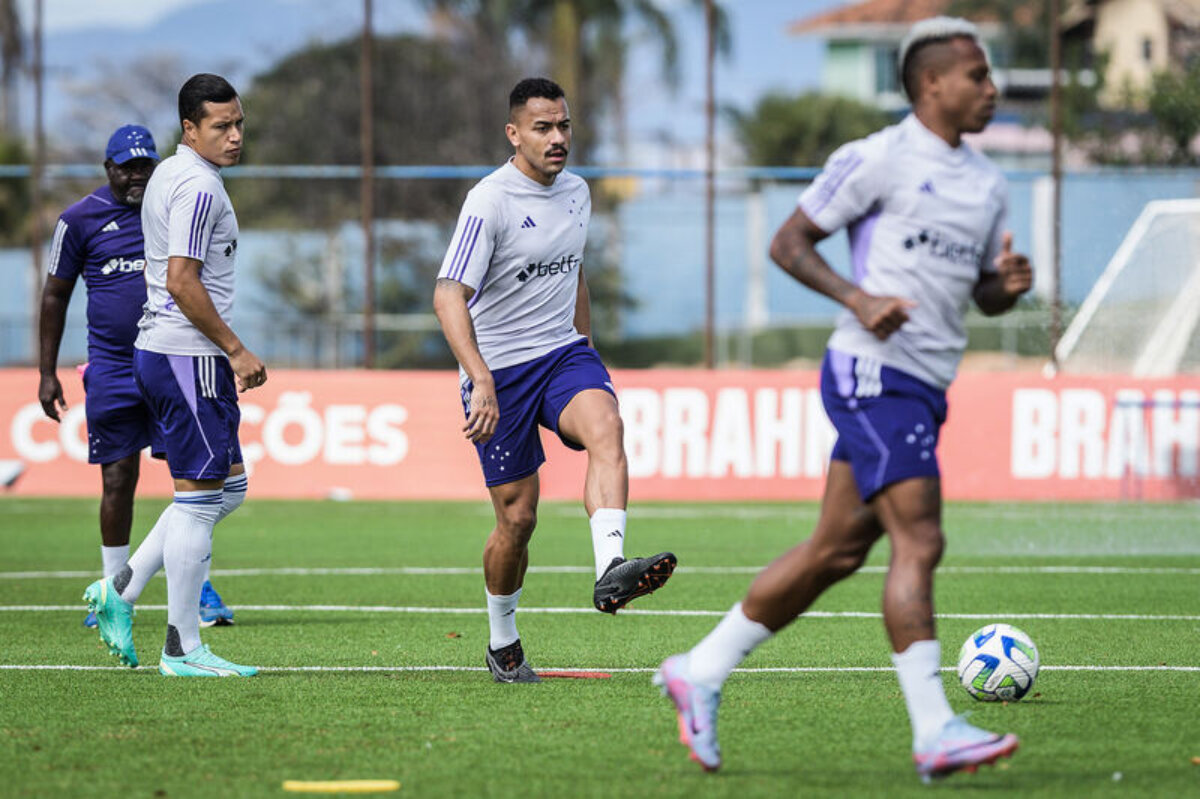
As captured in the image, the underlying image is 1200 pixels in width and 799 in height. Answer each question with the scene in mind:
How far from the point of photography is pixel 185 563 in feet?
23.6

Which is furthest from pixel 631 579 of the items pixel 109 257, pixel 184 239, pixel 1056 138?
pixel 1056 138

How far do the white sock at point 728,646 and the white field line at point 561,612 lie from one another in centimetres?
391

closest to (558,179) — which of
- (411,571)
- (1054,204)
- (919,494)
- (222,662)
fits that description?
(222,662)

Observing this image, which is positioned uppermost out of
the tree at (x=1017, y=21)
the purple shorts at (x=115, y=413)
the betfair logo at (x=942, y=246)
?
the tree at (x=1017, y=21)

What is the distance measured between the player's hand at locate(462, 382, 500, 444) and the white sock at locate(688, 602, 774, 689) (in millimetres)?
1609

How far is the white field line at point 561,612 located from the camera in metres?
9.14

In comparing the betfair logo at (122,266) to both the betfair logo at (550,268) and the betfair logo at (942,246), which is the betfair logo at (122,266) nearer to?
the betfair logo at (550,268)

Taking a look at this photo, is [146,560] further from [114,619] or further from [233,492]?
[114,619]

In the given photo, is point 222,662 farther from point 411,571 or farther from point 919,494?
point 411,571

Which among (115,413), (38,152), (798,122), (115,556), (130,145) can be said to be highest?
(798,122)

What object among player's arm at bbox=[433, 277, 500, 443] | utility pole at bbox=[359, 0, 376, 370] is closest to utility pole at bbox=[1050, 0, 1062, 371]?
utility pole at bbox=[359, 0, 376, 370]

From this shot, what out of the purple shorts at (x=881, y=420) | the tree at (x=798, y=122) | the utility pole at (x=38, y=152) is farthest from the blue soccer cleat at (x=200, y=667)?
the tree at (x=798, y=122)

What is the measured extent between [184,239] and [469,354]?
1227 millimetres

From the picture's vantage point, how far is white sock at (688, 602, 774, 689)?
527 centimetres
